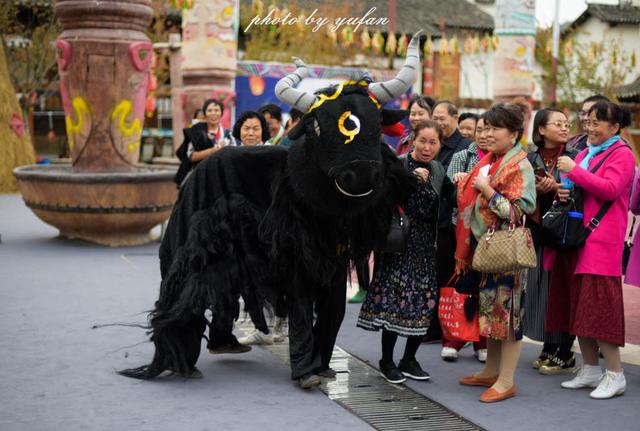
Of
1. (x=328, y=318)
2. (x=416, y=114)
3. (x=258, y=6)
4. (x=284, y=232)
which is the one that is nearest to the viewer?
(x=284, y=232)

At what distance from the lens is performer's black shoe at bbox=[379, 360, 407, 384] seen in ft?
17.9

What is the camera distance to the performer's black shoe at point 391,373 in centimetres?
547

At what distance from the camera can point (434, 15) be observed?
39.3 metres

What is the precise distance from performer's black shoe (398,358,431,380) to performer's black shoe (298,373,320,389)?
2.11 feet

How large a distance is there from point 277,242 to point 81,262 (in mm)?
4977

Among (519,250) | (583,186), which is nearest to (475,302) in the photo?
(519,250)

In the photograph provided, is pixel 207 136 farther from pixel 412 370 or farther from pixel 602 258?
pixel 602 258

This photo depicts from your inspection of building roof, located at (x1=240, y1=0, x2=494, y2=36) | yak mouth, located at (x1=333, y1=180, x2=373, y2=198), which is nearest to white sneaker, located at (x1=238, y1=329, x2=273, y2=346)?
yak mouth, located at (x1=333, y1=180, x2=373, y2=198)

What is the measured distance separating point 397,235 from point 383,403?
100cm

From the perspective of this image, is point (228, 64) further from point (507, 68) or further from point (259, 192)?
point (259, 192)

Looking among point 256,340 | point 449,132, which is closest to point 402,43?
point 449,132

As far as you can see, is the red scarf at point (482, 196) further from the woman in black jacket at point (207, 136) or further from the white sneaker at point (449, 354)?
the woman in black jacket at point (207, 136)

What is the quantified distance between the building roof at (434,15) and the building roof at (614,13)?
4612 millimetres

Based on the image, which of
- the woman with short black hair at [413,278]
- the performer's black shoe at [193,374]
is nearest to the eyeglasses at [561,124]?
the woman with short black hair at [413,278]
